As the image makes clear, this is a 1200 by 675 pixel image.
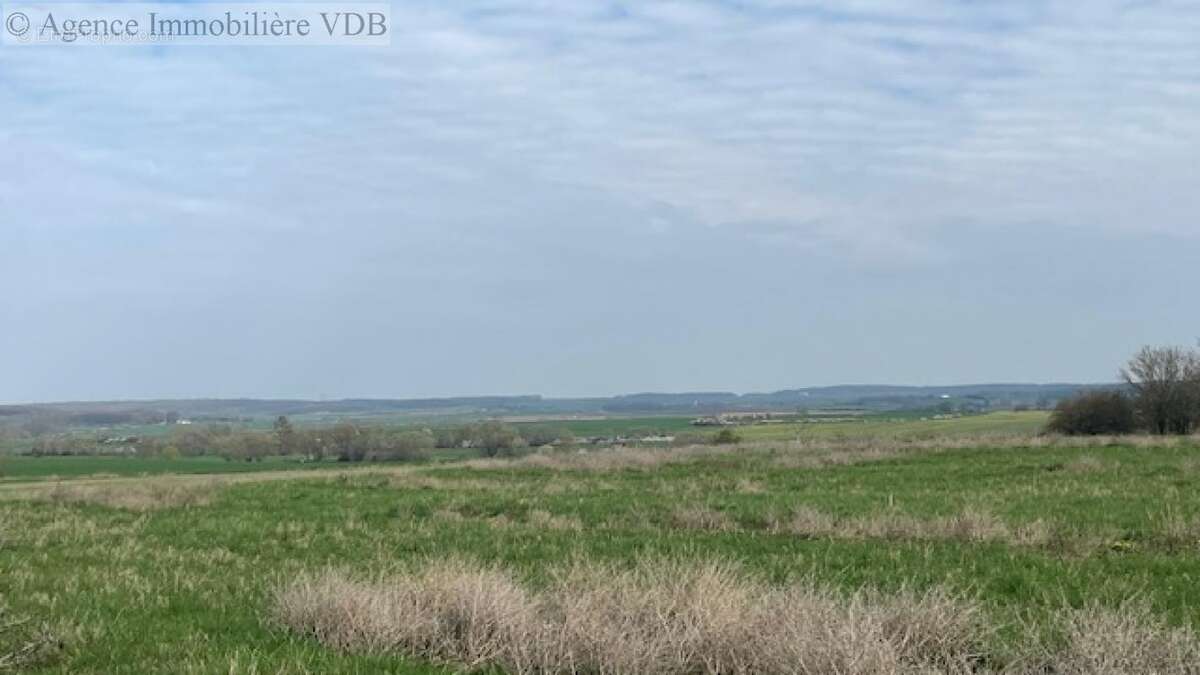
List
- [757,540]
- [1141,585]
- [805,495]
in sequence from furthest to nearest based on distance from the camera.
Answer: [805,495] → [757,540] → [1141,585]

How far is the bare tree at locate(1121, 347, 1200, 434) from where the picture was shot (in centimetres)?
5044

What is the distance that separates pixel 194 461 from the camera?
72125mm

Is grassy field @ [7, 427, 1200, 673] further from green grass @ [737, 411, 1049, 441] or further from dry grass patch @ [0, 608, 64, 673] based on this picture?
green grass @ [737, 411, 1049, 441]

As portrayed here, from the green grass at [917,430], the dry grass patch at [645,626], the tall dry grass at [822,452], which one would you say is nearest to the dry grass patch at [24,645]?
the dry grass patch at [645,626]

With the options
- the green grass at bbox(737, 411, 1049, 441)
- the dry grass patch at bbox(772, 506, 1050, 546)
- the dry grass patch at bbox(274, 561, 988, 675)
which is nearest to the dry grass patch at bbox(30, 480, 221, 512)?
the dry grass patch at bbox(772, 506, 1050, 546)

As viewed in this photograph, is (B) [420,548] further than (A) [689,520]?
No

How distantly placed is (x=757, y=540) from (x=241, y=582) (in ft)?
22.9

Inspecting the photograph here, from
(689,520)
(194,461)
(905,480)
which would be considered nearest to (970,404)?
(194,461)

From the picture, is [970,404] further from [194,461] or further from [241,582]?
[241,582]

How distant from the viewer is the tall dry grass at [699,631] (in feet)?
20.9

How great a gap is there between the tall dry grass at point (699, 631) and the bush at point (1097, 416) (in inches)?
1953

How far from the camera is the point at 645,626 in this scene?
7352 millimetres

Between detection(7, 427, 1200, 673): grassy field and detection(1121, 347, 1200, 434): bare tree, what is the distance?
22.0 meters

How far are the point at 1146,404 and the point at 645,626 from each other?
52.0 meters
